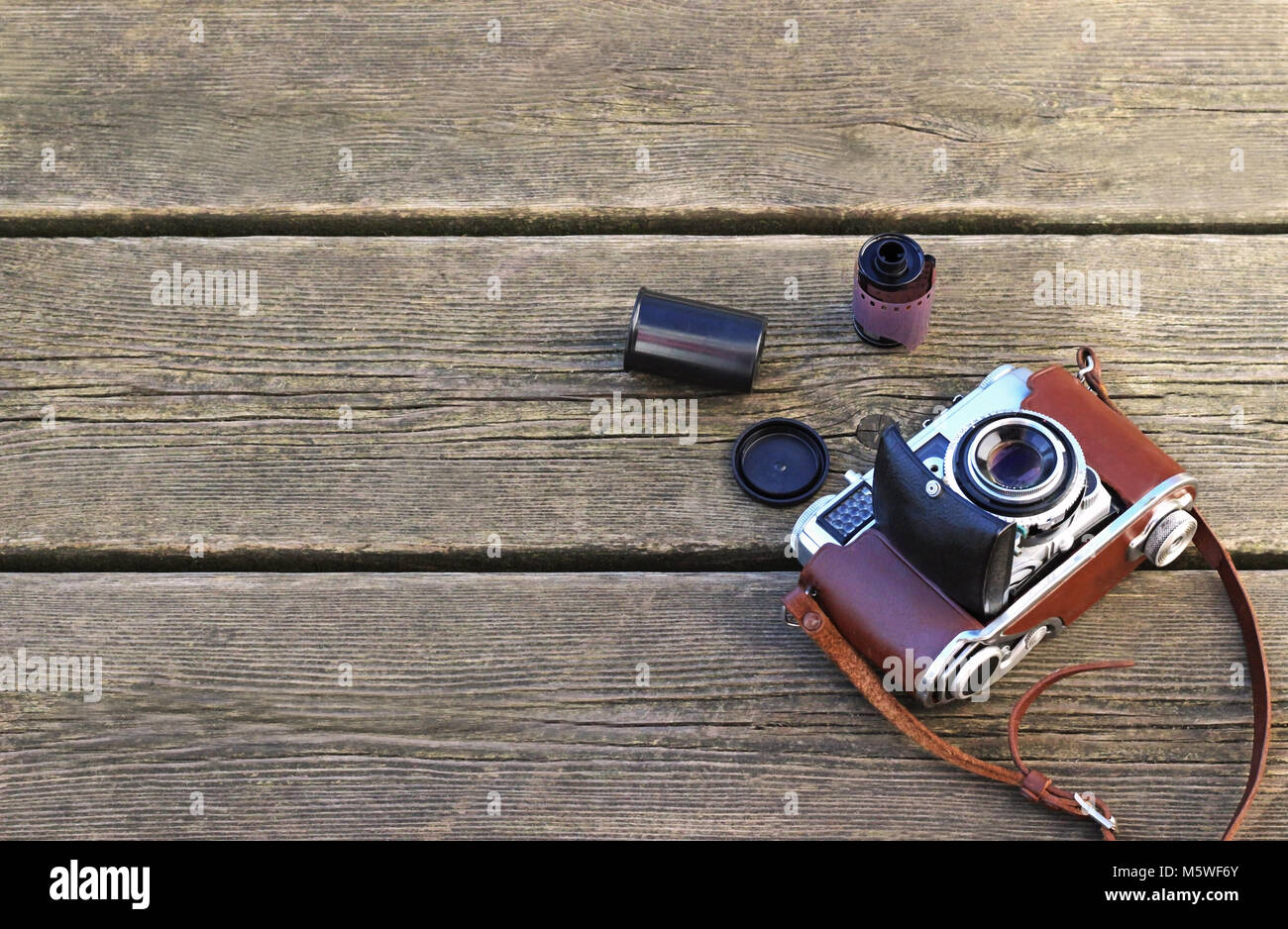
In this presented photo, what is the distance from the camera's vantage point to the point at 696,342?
74.1 inches

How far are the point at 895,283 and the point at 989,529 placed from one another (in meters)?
0.55

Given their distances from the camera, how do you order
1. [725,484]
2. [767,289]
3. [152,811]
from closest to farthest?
[152,811], [725,484], [767,289]

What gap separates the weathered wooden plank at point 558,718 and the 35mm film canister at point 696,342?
34 centimetres

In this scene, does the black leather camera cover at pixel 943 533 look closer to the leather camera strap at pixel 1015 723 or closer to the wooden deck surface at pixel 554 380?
the leather camera strap at pixel 1015 723

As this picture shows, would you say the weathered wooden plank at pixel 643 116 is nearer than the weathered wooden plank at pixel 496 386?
No

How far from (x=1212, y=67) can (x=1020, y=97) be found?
0.39m

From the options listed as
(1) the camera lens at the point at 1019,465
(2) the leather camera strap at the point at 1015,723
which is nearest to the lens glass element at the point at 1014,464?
(1) the camera lens at the point at 1019,465

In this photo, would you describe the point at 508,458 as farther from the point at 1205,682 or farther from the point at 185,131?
the point at 1205,682

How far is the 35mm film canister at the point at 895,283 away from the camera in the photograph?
1.83 meters

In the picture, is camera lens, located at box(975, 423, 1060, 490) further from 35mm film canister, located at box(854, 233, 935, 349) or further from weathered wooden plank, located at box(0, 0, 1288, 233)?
weathered wooden plank, located at box(0, 0, 1288, 233)

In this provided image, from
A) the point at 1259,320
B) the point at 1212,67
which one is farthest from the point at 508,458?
the point at 1212,67

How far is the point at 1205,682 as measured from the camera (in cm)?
175

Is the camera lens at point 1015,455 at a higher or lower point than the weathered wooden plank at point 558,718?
higher

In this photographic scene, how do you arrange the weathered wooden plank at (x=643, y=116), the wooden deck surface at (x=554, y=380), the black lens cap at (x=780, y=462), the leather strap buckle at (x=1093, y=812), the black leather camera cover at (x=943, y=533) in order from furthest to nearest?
the weathered wooden plank at (x=643, y=116), the black lens cap at (x=780, y=462), the wooden deck surface at (x=554, y=380), the leather strap buckle at (x=1093, y=812), the black leather camera cover at (x=943, y=533)
